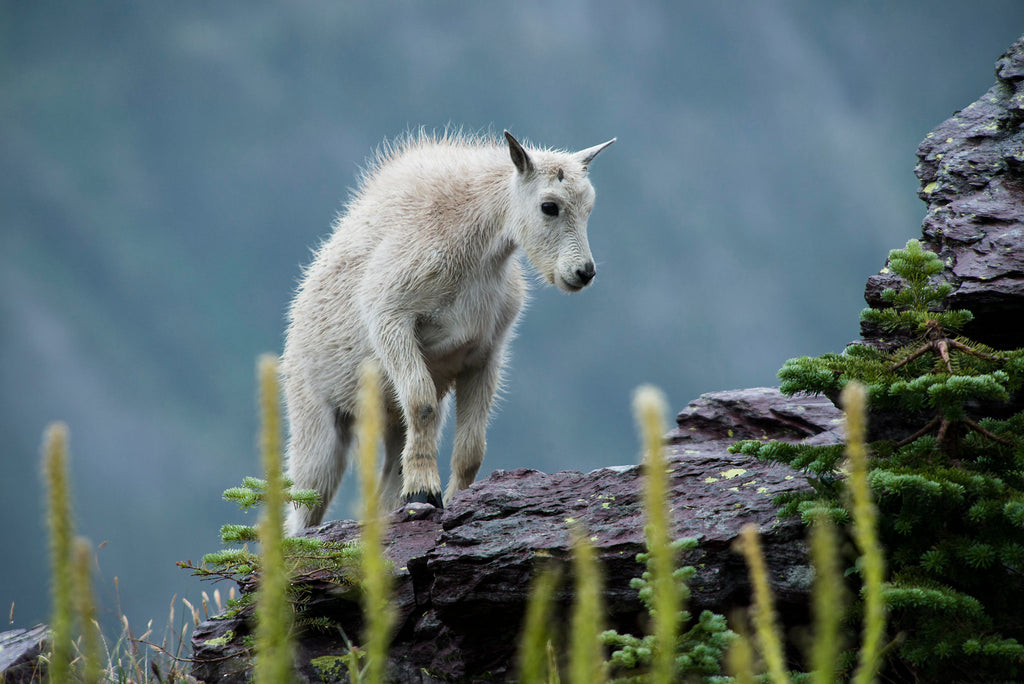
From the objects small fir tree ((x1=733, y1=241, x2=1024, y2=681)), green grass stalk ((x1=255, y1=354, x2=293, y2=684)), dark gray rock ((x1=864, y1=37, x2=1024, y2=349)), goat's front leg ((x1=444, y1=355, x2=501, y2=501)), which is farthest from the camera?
goat's front leg ((x1=444, y1=355, x2=501, y2=501))

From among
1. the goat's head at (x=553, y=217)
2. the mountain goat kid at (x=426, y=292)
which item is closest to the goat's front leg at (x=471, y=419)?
the mountain goat kid at (x=426, y=292)

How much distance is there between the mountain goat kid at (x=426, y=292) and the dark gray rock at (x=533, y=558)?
2.17 m

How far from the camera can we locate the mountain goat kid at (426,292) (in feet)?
27.0

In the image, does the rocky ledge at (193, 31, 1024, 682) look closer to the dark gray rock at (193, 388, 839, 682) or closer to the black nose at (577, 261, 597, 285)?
the dark gray rock at (193, 388, 839, 682)

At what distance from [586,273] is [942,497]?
14.2 feet

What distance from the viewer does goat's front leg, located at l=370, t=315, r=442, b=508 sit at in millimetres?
8148

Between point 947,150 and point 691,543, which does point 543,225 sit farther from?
point 691,543

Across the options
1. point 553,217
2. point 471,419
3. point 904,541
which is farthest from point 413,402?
point 904,541

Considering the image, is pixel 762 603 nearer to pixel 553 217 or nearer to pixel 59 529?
pixel 59 529

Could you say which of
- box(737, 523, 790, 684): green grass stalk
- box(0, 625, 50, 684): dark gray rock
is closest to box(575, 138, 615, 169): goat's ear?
box(0, 625, 50, 684): dark gray rock

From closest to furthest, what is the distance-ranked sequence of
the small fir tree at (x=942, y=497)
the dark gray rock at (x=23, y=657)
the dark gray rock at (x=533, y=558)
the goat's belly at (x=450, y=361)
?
the small fir tree at (x=942, y=497) < the dark gray rock at (x=533, y=558) < the dark gray rock at (x=23, y=657) < the goat's belly at (x=450, y=361)

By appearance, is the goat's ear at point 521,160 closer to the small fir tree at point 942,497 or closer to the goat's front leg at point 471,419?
the goat's front leg at point 471,419

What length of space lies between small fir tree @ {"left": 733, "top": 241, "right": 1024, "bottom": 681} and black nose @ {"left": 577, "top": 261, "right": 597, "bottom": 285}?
3.23 metres

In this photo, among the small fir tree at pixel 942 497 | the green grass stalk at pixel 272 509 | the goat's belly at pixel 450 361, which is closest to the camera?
the green grass stalk at pixel 272 509
